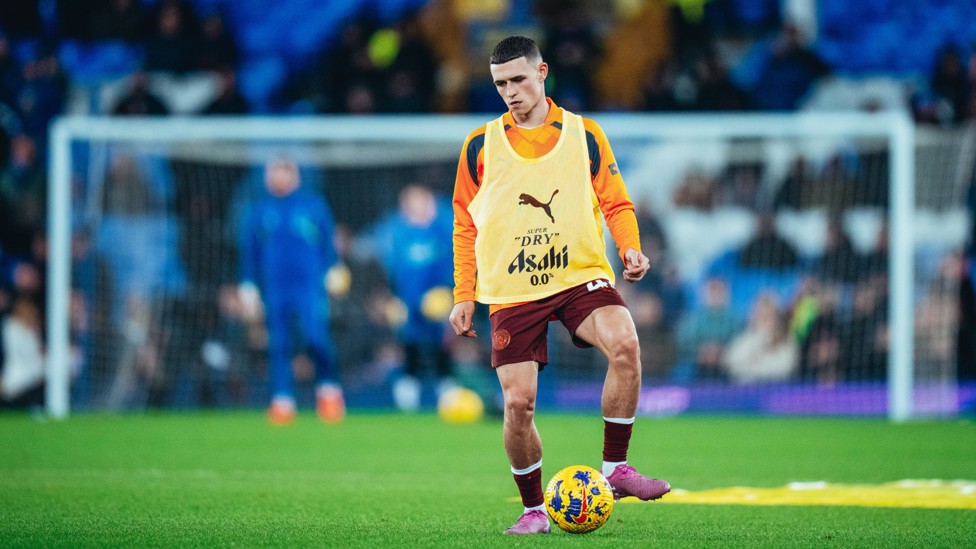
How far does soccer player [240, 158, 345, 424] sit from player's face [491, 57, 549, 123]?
8.02 metres

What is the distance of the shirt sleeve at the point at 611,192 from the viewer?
594 centimetres

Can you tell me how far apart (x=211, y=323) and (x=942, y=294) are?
306 inches

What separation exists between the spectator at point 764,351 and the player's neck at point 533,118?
9.30 meters

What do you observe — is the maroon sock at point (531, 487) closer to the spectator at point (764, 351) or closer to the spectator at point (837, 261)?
the spectator at point (764, 351)

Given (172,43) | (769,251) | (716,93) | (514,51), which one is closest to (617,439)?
(514,51)

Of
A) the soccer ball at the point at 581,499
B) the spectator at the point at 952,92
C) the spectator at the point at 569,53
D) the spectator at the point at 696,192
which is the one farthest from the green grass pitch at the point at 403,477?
the spectator at the point at 952,92

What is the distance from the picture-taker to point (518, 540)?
5.41m

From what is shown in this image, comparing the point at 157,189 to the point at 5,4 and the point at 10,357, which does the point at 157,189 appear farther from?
the point at 5,4

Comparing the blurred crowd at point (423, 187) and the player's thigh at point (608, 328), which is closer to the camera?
the player's thigh at point (608, 328)

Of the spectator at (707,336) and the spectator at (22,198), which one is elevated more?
the spectator at (22,198)

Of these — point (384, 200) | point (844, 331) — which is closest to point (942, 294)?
point (844, 331)

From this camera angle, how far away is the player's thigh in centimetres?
568

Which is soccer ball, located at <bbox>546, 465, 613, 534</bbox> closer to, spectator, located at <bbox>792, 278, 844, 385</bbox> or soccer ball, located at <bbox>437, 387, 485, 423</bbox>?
soccer ball, located at <bbox>437, 387, 485, 423</bbox>

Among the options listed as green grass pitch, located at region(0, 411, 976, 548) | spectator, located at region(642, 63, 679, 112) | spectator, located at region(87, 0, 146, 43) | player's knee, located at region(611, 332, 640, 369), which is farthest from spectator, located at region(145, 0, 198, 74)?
player's knee, located at region(611, 332, 640, 369)
